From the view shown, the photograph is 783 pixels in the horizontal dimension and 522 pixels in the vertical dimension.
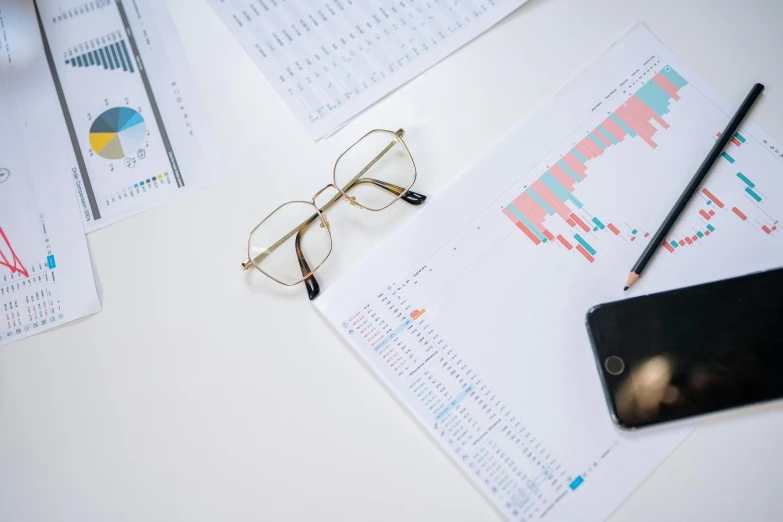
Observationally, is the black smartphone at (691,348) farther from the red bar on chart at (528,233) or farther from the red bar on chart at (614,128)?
the red bar on chart at (614,128)

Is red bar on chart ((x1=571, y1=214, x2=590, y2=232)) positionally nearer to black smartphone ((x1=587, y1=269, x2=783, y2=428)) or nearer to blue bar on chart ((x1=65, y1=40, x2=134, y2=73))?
black smartphone ((x1=587, y1=269, x2=783, y2=428))

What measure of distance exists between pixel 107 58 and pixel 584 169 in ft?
2.06

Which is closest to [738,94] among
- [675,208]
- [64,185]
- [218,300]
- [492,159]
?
[675,208]

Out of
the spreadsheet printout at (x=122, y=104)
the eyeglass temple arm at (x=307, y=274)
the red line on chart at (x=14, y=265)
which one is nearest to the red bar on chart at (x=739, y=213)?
the eyeglass temple arm at (x=307, y=274)

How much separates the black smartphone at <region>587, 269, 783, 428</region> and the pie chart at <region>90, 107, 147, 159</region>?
23.2 inches

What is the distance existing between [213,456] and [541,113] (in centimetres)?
56

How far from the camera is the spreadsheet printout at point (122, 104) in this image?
711mm

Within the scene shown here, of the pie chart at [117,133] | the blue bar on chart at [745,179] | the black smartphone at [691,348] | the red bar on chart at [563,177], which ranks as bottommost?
the black smartphone at [691,348]

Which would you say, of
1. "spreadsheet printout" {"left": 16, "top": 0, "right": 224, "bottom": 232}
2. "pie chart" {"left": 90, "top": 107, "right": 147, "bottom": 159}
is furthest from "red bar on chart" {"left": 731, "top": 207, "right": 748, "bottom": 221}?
"pie chart" {"left": 90, "top": 107, "right": 147, "bottom": 159}

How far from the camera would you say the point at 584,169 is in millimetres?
692

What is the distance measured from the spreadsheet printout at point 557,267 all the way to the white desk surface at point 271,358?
25 millimetres

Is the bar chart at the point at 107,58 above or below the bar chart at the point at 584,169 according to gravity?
above

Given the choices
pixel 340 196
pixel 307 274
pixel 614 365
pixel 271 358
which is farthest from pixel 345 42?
pixel 614 365

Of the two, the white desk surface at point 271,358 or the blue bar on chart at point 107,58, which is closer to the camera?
the white desk surface at point 271,358
